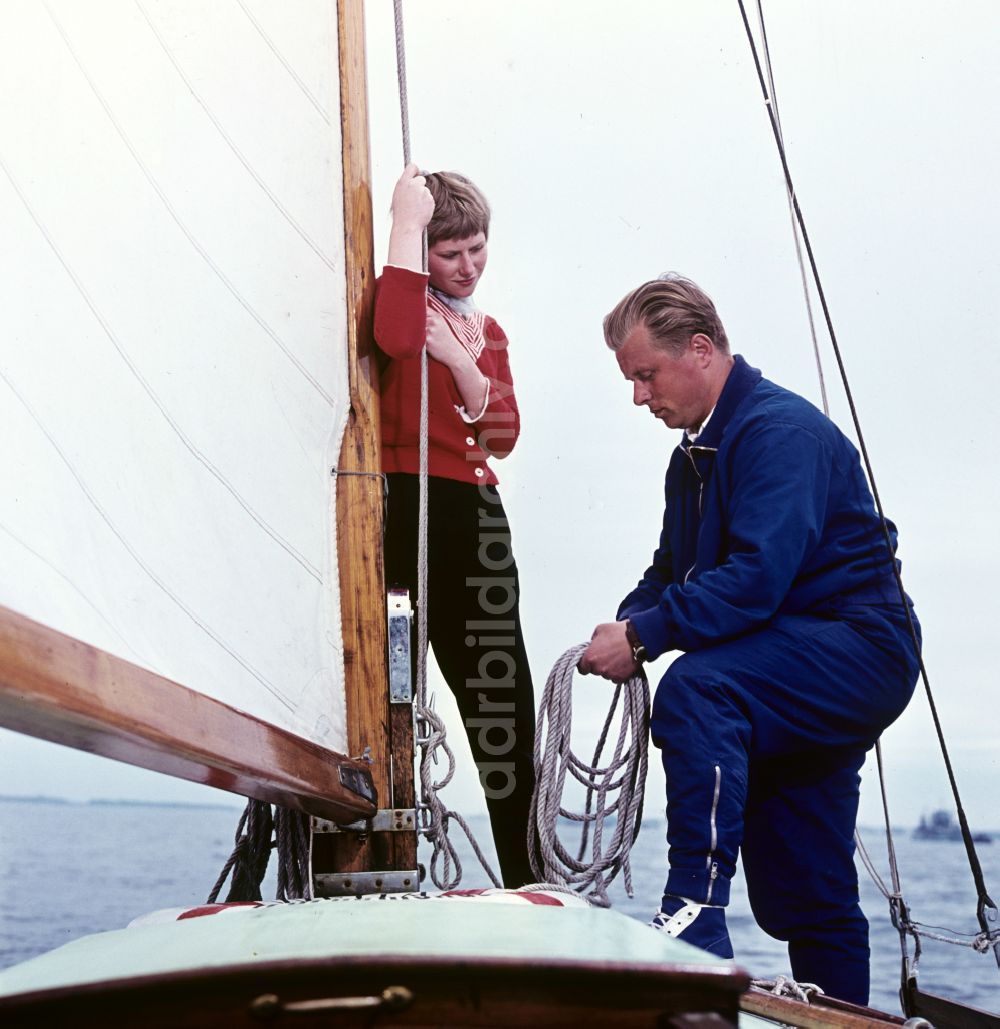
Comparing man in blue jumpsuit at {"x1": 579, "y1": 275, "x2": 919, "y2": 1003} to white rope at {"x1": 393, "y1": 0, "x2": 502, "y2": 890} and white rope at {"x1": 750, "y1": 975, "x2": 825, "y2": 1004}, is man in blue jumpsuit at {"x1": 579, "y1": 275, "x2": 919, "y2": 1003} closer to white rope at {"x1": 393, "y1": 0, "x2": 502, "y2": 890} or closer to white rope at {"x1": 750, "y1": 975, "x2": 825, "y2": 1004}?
white rope at {"x1": 750, "y1": 975, "x2": 825, "y2": 1004}

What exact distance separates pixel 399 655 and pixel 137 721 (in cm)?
80

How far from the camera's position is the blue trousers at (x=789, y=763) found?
4.81 ft

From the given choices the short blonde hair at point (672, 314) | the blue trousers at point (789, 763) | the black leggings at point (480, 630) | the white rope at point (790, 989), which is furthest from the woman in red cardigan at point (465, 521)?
the white rope at point (790, 989)

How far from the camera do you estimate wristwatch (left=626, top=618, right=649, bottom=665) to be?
1.64m

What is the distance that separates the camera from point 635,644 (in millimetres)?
1650

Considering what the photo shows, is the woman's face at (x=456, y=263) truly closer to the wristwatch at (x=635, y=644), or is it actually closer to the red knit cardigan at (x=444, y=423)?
the red knit cardigan at (x=444, y=423)

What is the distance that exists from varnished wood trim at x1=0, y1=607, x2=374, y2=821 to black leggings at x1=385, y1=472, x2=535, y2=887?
2.00 feet

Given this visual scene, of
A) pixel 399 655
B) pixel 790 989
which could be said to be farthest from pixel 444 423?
pixel 790 989

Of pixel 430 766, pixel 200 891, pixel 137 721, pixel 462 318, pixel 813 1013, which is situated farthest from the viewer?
pixel 200 891

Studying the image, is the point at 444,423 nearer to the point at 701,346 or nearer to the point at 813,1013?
the point at 701,346

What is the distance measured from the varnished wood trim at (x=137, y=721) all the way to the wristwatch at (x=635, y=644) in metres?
0.53

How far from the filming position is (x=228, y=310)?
1.35 m

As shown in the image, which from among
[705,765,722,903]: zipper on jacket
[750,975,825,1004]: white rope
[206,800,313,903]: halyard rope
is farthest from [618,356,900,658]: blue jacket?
[206,800,313,903]: halyard rope

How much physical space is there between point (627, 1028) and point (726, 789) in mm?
799
